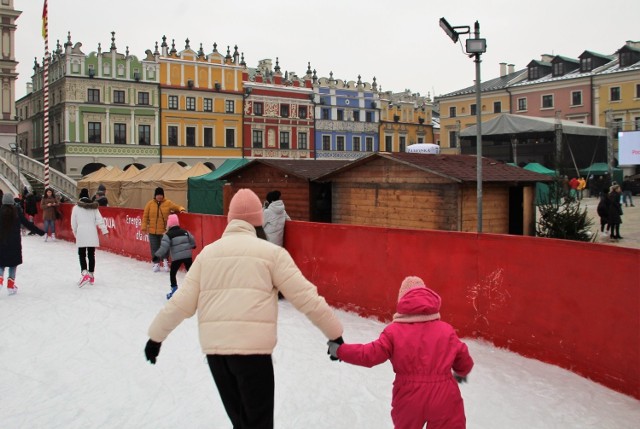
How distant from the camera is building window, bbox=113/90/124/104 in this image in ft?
159

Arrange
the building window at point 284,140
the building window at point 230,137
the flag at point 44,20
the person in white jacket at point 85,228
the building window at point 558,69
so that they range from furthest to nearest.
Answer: the building window at point 284,140 → the building window at point 558,69 → the building window at point 230,137 → the flag at point 44,20 → the person in white jacket at point 85,228

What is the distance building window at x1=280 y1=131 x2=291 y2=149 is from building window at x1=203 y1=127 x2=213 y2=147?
6.83 metres

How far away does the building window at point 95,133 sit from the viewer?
47188mm

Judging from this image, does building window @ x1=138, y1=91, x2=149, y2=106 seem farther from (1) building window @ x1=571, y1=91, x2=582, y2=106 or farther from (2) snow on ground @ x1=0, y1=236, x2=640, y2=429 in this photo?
(2) snow on ground @ x1=0, y1=236, x2=640, y2=429

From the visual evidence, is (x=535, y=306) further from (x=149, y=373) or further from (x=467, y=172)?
(x=467, y=172)

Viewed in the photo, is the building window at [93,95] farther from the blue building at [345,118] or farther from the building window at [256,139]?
the blue building at [345,118]

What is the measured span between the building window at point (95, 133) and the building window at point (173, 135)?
5.66m

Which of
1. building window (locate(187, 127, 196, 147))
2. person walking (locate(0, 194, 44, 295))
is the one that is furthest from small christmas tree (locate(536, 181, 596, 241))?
building window (locate(187, 127, 196, 147))

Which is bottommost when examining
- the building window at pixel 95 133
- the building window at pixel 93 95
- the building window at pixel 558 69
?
the building window at pixel 95 133

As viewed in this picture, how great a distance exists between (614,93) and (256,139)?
1195 inches

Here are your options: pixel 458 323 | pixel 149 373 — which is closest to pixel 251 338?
pixel 149 373

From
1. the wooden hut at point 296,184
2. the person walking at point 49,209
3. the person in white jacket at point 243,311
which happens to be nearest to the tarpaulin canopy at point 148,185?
the person walking at point 49,209

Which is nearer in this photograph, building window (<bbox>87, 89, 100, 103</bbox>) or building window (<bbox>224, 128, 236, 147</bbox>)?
building window (<bbox>87, 89, 100, 103</bbox>)

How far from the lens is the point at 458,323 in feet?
23.6
